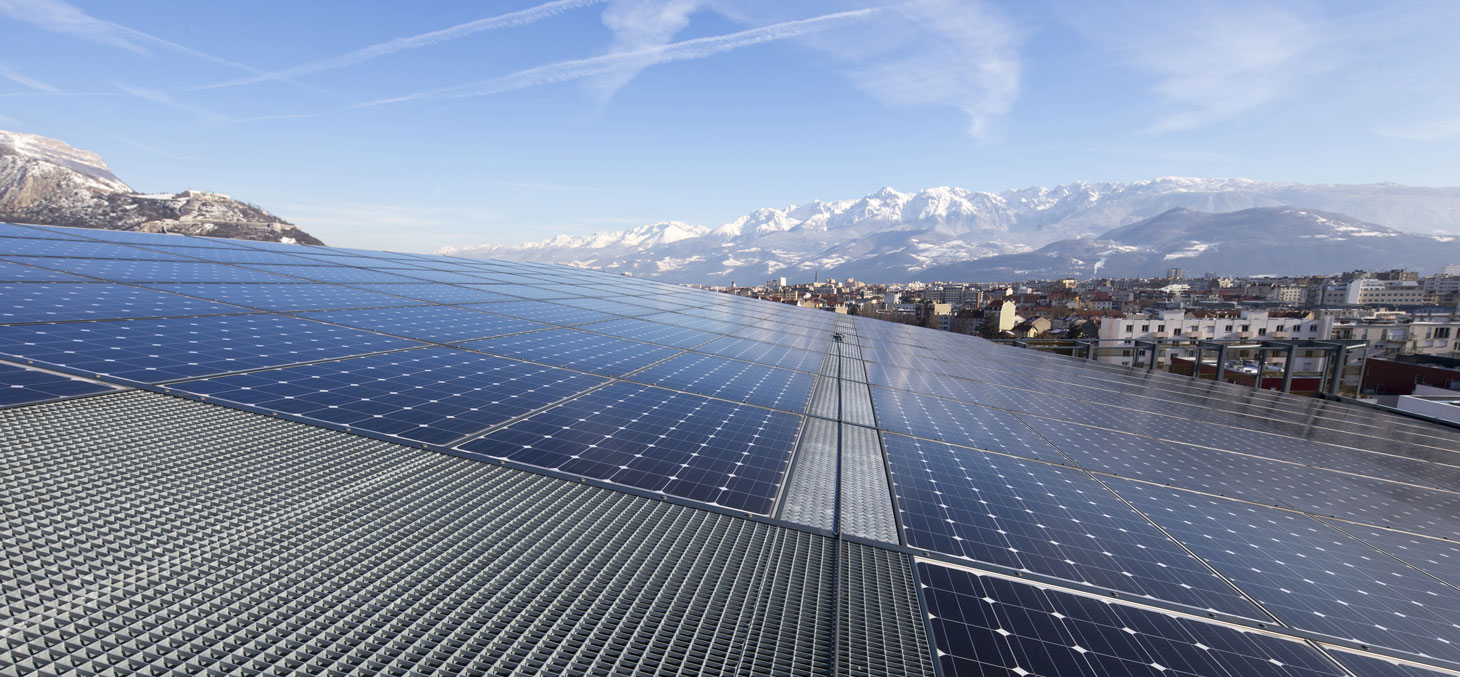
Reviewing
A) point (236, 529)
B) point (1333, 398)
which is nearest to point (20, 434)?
point (236, 529)

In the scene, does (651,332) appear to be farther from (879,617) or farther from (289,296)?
(879,617)

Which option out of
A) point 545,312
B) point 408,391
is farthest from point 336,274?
point 408,391

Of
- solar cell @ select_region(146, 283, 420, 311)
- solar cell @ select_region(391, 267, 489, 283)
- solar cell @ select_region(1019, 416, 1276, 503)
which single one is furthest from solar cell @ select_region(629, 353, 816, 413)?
solar cell @ select_region(391, 267, 489, 283)

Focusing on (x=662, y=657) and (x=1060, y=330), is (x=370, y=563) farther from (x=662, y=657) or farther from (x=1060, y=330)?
(x=1060, y=330)

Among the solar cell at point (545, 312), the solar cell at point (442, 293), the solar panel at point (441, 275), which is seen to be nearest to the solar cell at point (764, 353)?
the solar cell at point (545, 312)

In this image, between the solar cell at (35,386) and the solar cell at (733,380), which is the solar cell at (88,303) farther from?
the solar cell at (733,380)
